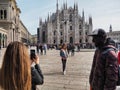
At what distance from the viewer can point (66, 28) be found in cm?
13450

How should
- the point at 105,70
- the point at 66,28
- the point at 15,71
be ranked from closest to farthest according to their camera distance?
the point at 15,71, the point at 105,70, the point at 66,28

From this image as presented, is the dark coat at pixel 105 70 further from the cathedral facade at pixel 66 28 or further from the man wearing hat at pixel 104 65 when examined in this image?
the cathedral facade at pixel 66 28

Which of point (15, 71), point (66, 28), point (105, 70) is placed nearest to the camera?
point (15, 71)

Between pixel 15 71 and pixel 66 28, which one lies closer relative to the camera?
pixel 15 71

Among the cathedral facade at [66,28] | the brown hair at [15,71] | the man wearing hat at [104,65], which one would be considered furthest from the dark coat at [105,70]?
the cathedral facade at [66,28]

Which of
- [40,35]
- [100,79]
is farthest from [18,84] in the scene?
[40,35]

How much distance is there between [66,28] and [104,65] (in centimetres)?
13001

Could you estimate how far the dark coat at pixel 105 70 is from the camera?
454 centimetres

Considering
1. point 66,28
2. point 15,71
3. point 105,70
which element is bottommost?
point 105,70

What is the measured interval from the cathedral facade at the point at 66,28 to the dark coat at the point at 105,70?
12713 cm

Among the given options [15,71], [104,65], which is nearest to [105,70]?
[104,65]

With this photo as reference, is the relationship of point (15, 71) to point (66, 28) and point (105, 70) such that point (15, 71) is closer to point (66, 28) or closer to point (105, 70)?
point (105, 70)

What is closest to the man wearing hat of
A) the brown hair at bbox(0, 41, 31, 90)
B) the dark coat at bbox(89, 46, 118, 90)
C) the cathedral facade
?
the dark coat at bbox(89, 46, 118, 90)

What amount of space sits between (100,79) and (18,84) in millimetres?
1935
